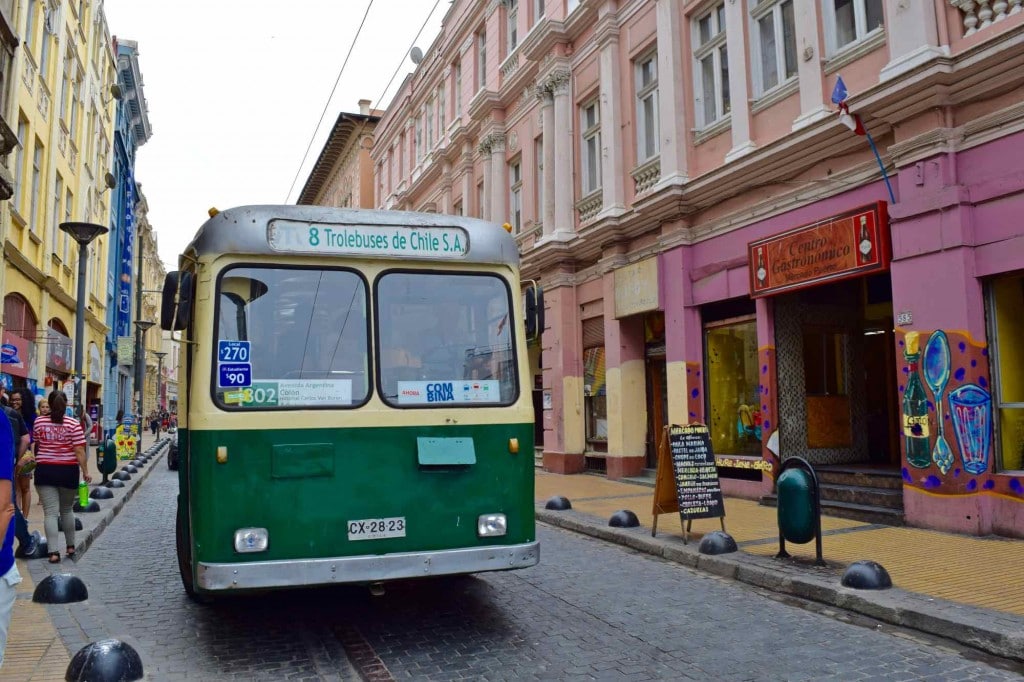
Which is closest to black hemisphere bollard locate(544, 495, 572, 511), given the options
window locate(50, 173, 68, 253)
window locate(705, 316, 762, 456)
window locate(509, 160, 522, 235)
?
window locate(705, 316, 762, 456)

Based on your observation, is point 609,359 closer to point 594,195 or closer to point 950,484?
point 594,195

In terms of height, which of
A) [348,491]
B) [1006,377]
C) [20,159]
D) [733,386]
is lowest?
[348,491]

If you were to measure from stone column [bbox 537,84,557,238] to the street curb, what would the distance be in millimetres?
10774

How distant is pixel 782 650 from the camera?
525 centimetres

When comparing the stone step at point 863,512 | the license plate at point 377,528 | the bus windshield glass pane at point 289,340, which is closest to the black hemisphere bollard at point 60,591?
the bus windshield glass pane at point 289,340

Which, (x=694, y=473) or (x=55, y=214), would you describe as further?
(x=55, y=214)

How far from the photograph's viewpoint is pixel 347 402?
5.36 meters

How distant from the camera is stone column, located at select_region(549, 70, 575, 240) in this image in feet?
60.0

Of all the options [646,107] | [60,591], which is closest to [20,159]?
[646,107]

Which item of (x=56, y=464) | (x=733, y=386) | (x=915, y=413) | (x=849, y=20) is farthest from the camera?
(x=733, y=386)

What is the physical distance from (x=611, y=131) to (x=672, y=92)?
2.24 m

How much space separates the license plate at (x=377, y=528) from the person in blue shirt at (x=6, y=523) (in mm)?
2059

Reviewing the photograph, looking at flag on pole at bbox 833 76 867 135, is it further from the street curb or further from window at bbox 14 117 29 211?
window at bbox 14 117 29 211

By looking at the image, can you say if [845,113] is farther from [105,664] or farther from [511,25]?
[511,25]
